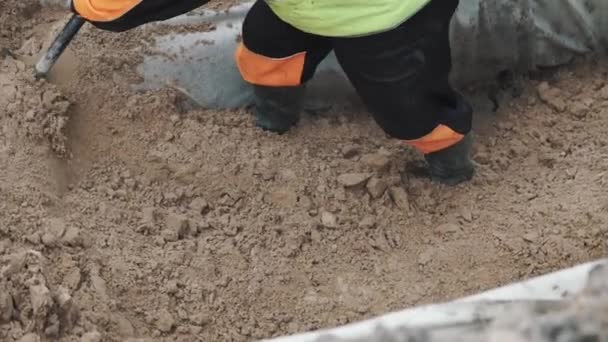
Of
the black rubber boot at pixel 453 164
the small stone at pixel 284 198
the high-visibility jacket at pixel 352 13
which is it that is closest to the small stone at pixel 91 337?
the small stone at pixel 284 198

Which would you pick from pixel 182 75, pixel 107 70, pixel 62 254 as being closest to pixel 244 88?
pixel 182 75

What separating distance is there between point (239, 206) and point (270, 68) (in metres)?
0.28

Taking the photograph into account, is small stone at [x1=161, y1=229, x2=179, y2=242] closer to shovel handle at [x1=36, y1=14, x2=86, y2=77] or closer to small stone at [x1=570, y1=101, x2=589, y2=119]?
shovel handle at [x1=36, y1=14, x2=86, y2=77]

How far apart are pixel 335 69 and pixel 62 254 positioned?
0.74m

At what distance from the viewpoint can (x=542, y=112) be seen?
2059mm

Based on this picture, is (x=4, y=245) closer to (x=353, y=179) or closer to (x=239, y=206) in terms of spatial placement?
(x=239, y=206)

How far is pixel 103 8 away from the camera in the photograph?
1.56 metres

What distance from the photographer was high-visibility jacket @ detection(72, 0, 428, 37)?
1.52m

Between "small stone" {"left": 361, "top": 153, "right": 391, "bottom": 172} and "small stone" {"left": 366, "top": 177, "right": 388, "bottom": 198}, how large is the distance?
0.03m

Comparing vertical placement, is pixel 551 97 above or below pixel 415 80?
below

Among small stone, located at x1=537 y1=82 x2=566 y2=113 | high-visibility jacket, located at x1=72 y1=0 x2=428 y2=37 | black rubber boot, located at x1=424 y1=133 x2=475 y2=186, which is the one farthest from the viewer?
small stone, located at x1=537 y1=82 x2=566 y2=113

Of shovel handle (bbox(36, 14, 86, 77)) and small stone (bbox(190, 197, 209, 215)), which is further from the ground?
shovel handle (bbox(36, 14, 86, 77))

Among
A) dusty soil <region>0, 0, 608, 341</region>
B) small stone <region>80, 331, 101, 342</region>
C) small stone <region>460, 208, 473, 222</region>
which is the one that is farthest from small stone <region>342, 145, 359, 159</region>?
small stone <region>80, 331, 101, 342</region>

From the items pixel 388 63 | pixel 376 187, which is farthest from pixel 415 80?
pixel 376 187
